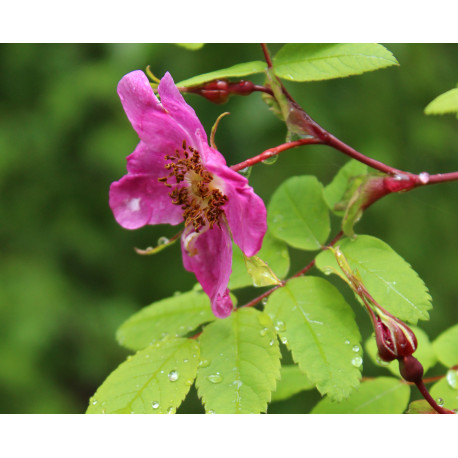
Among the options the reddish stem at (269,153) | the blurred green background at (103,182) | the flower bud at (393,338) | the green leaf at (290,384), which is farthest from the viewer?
the blurred green background at (103,182)

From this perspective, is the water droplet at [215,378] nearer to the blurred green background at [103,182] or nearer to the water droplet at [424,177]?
the water droplet at [424,177]

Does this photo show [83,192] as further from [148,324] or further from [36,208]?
[148,324]

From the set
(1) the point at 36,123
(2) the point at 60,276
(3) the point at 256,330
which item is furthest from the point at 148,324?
(1) the point at 36,123

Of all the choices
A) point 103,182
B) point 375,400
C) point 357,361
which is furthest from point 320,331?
point 103,182

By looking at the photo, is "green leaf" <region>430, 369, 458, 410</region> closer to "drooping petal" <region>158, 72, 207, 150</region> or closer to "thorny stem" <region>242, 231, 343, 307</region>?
"thorny stem" <region>242, 231, 343, 307</region>

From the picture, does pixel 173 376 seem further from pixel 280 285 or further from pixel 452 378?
pixel 452 378

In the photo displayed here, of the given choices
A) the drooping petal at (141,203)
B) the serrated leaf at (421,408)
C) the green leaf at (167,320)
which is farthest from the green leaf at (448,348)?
the drooping petal at (141,203)
